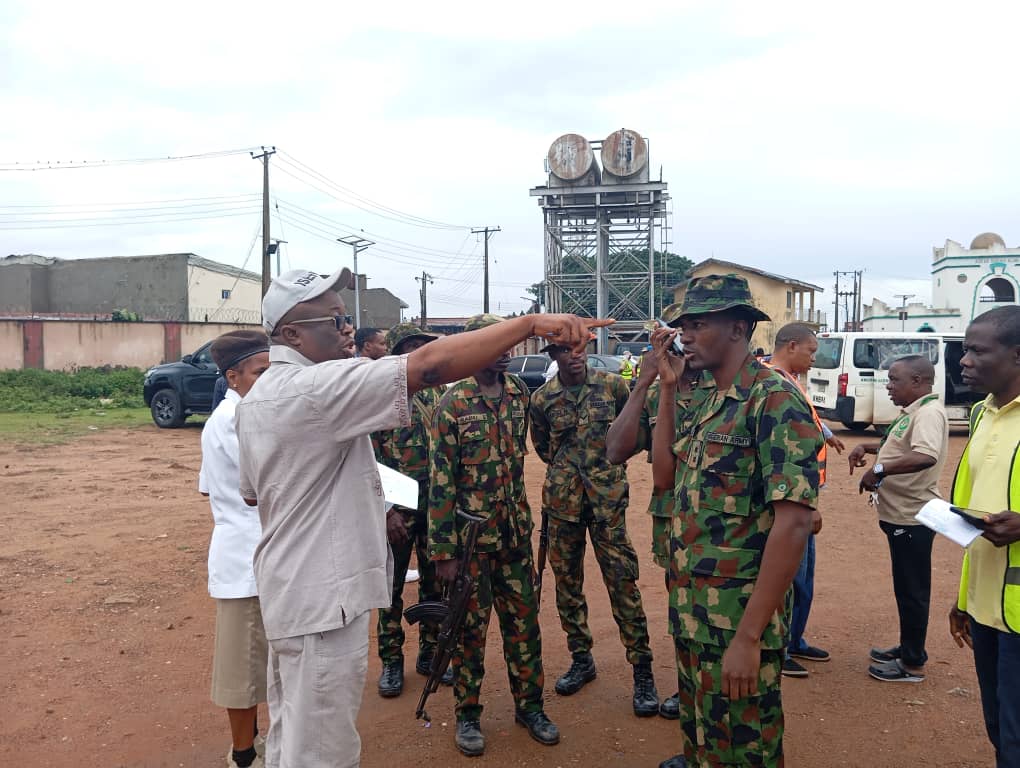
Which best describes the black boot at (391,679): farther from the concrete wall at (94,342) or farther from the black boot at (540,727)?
the concrete wall at (94,342)

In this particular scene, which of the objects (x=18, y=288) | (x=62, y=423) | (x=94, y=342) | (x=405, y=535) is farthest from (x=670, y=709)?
(x=18, y=288)

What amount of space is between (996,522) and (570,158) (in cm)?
3481

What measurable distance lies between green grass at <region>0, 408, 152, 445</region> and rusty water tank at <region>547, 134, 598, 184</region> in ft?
73.4

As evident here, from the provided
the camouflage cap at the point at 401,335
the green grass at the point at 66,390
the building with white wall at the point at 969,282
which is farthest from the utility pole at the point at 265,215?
the building with white wall at the point at 969,282

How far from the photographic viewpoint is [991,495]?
2.68m

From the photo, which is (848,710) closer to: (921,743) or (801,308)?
(921,743)

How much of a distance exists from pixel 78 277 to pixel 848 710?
155 ft

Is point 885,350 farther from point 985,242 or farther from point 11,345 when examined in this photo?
point 11,345

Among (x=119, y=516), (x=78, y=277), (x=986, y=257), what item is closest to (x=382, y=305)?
(x=78, y=277)

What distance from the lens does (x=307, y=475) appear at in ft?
7.23

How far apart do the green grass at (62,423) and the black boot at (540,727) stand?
43.7 feet

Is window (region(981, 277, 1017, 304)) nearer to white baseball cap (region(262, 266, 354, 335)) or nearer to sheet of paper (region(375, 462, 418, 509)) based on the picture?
sheet of paper (region(375, 462, 418, 509))

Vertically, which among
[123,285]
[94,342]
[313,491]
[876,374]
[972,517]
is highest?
[123,285]

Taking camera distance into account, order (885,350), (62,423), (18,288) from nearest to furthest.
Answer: (885,350), (62,423), (18,288)
